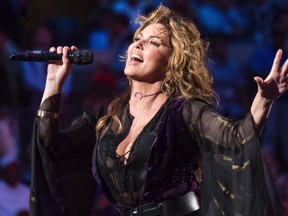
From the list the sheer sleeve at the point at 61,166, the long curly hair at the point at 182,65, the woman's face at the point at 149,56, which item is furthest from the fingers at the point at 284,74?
the sheer sleeve at the point at 61,166

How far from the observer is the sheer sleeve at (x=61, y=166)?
13.4 feet

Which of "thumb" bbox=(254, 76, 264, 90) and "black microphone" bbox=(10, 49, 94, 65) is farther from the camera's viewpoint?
"black microphone" bbox=(10, 49, 94, 65)

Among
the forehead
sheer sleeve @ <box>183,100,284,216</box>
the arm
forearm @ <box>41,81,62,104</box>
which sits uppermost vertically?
the forehead

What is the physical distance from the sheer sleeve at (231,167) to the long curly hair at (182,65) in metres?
0.23

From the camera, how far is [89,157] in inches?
168

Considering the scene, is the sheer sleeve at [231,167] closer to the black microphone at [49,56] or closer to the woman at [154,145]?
the woman at [154,145]

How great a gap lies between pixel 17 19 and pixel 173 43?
11.5 ft

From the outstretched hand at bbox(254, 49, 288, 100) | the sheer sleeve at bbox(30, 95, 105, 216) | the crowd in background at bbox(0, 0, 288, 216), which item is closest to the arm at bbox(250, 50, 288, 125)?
the outstretched hand at bbox(254, 49, 288, 100)

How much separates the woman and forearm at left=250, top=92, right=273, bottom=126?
3.7 inches

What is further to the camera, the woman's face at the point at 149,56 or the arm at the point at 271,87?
the woman's face at the point at 149,56

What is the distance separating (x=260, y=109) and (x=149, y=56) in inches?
31.2

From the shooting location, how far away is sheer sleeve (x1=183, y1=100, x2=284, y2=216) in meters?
3.46

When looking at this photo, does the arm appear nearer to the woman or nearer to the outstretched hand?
the outstretched hand

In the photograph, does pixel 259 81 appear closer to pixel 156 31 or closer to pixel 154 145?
pixel 154 145
